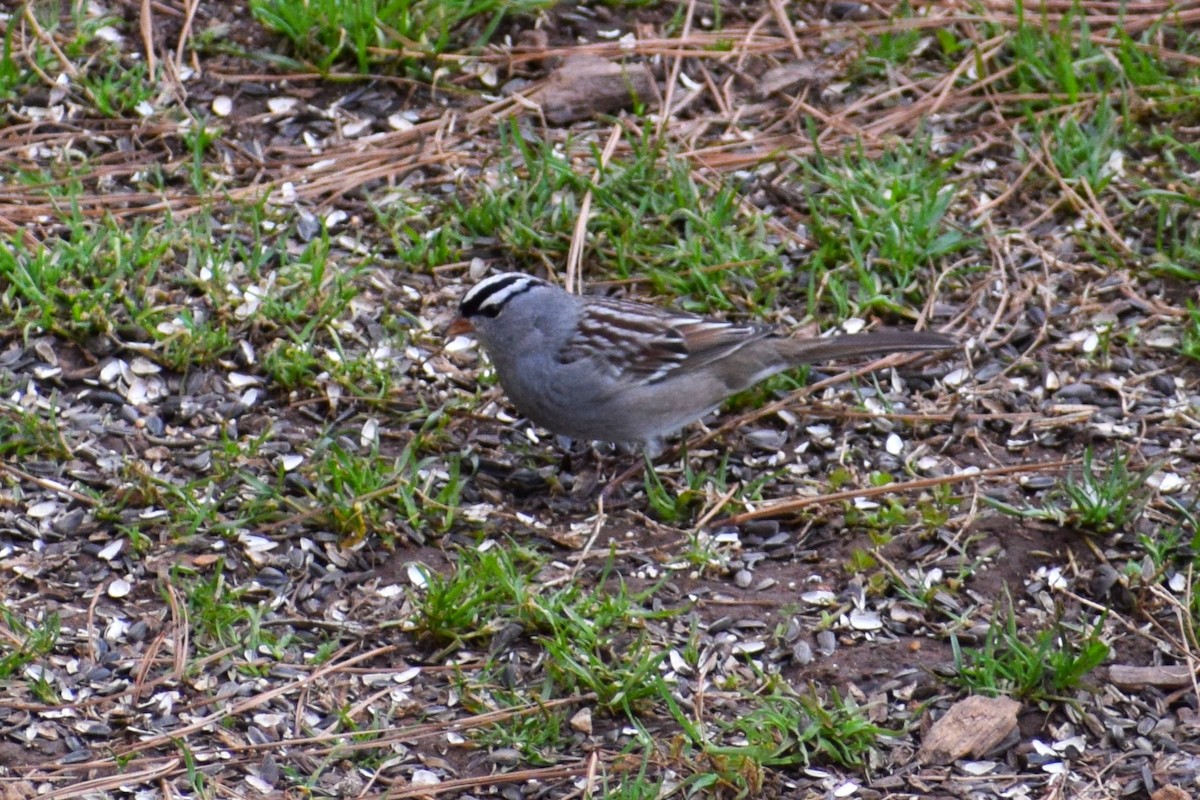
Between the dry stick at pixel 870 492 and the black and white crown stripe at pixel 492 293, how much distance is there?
893 millimetres

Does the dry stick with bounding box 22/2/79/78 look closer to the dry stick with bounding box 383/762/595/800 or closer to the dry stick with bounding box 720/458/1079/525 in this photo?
the dry stick with bounding box 720/458/1079/525

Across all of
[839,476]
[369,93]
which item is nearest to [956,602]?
[839,476]

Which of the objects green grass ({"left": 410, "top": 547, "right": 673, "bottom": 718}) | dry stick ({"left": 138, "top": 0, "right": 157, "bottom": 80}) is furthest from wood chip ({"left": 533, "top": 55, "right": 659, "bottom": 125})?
green grass ({"left": 410, "top": 547, "right": 673, "bottom": 718})

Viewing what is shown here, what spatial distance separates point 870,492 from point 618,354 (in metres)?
0.81

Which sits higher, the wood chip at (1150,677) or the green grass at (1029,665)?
the green grass at (1029,665)

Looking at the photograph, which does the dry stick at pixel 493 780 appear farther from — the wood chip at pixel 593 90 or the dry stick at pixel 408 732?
the wood chip at pixel 593 90

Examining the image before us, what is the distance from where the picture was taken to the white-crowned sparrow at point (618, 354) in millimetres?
4570

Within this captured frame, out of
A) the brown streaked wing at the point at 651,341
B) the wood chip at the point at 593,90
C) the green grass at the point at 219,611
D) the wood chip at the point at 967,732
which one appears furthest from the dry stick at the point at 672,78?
the wood chip at the point at 967,732

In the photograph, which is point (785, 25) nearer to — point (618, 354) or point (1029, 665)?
point (618, 354)

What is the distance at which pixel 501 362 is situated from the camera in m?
4.60

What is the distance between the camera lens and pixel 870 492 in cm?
439

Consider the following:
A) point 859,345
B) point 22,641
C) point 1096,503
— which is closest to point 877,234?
point 859,345

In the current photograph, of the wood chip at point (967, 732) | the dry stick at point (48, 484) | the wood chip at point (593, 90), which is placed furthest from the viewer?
the wood chip at point (593, 90)

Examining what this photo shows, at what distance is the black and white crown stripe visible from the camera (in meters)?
4.63
